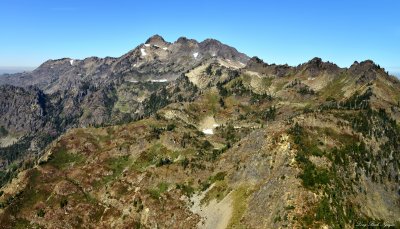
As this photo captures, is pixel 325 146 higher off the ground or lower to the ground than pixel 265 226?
higher

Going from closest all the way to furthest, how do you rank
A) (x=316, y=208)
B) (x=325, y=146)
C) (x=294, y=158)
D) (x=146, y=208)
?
(x=316, y=208)
(x=294, y=158)
(x=325, y=146)
(x=146, y=208)

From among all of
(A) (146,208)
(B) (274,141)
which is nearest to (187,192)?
(A) (146,208)

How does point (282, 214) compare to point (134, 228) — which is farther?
point (134, 228)

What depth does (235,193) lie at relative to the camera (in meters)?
170

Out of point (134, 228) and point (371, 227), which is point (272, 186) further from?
point (134, 228)

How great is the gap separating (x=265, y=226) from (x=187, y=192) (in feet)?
222

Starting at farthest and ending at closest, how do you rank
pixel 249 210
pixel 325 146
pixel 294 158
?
pixel 325 146, pixel 294 158, pixel 249 210

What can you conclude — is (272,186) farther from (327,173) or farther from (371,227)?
(371,227)

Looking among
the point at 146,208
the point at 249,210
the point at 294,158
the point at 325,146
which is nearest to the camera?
the point at 249,210

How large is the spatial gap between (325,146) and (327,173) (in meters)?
24.3

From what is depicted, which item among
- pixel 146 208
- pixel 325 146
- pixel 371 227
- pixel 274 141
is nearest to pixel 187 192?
pixel 146 208

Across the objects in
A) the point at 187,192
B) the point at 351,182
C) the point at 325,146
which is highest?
the point at 325,146

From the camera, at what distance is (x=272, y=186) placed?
154250 millimetres

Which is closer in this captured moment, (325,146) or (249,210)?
(249,210)
